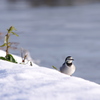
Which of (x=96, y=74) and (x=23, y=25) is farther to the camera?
(x=23, y=25)

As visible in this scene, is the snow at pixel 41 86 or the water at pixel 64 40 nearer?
the snow at pixel 41 86

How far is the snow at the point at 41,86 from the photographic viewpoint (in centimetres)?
179

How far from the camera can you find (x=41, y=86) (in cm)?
194

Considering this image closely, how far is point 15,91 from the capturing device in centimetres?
187

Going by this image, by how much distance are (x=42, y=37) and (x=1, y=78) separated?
9.04m

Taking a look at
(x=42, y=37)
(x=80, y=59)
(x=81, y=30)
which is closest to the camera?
(x=80, y=59)

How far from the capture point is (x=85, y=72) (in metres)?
6.87

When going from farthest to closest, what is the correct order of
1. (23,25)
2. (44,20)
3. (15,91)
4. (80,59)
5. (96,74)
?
(44,20)
(23,25)
(80,59)
(96,74)
(15,91)

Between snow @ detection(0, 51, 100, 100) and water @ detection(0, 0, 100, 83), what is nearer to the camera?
snow @ detection(0, 51, 100, 100)

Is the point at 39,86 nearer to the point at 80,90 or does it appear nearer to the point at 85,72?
the point at 80,90

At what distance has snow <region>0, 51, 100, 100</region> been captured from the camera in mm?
1792

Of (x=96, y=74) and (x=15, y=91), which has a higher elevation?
(x=15, y=91)

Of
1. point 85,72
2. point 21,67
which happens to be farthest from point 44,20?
point 21,67

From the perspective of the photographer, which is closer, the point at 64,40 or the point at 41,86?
the point at 41,86
